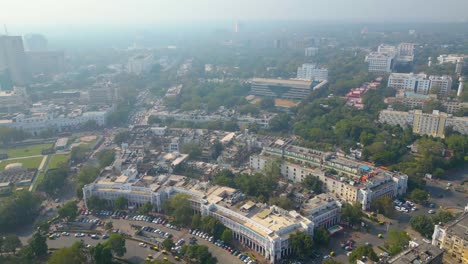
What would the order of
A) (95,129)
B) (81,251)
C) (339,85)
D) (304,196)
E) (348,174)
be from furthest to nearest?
(339,85) → (95,129) → (348,174) → (304,196) → (81,251)

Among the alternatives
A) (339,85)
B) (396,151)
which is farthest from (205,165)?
(339,85)

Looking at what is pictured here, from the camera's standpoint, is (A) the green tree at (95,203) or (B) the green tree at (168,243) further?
(A) the green tree at (95,203)

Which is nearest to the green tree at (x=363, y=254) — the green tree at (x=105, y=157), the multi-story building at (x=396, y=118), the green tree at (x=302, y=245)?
the green tree at (x=302, y=245)

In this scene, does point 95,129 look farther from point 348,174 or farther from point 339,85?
point 339,85

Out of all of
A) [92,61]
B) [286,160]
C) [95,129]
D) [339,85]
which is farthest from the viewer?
[92,61]

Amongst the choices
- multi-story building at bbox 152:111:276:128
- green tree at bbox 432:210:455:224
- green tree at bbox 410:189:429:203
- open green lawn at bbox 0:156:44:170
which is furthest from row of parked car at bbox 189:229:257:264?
multi-story building at bbox 152:111:276:128

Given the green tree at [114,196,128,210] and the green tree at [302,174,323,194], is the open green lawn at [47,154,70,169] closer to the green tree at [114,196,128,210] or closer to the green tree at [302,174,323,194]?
the green tree at [114,196,128,210]

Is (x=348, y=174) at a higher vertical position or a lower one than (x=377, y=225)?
higher

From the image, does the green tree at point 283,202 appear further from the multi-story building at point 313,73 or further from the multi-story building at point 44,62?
the multi-story building at point 44,62
